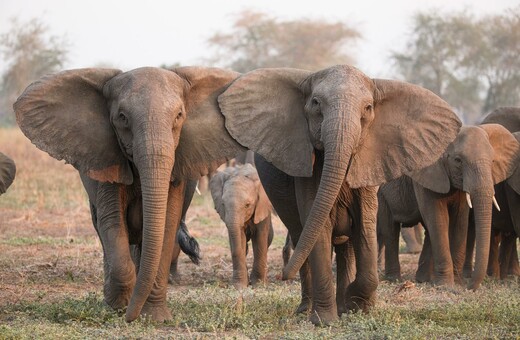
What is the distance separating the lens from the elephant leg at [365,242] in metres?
8.52

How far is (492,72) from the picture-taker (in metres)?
43.9

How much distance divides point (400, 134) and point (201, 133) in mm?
1573

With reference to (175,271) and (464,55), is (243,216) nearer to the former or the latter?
(175,271)

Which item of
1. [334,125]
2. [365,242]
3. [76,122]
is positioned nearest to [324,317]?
[365,242]

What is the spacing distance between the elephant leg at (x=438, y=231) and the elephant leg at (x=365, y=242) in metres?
3.30

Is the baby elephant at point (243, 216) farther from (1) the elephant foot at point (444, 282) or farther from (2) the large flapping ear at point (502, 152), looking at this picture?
(2) the large flapping ear at point (502, 152)

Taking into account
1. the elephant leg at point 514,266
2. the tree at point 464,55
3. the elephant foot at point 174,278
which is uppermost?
the tree at point 464,55

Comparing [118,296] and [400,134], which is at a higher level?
[400,134]

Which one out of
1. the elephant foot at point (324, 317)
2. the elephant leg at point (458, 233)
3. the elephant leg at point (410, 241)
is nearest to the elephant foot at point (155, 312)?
the elephant foot at point (324, 317)

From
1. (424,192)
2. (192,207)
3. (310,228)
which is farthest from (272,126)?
(192,207)

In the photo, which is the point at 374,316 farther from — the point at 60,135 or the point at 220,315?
the point at 60,135

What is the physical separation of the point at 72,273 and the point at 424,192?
4.02 metres

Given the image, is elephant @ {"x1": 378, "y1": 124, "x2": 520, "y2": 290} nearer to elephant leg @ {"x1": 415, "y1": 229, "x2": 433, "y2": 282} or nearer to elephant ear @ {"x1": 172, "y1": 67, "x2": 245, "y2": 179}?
elephant leg @ {"x1": 415, "y1": 229, "x2": 433, "y2": 282}

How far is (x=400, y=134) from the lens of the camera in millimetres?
8570
